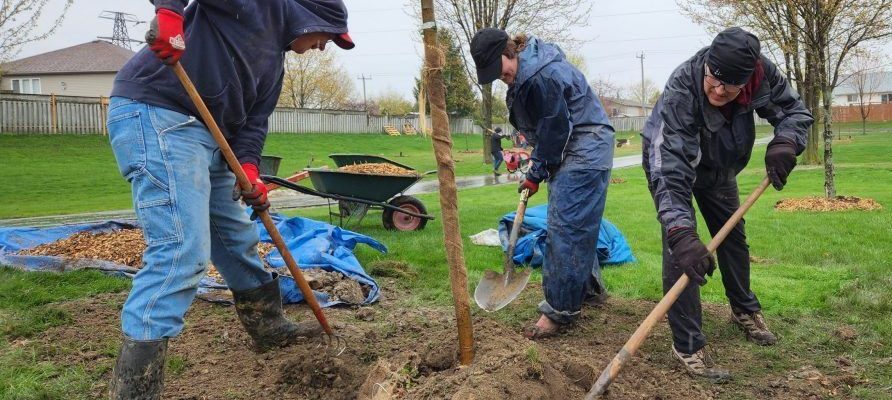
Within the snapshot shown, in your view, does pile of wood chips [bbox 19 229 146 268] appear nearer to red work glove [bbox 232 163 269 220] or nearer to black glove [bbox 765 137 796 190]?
red work glove [bbox 232 163 269 220]

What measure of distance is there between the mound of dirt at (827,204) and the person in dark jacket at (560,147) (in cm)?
683

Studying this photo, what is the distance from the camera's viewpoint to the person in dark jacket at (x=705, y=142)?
3.04 meters

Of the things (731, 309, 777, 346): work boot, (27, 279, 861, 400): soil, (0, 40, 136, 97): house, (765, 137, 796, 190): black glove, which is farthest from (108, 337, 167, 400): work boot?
(0, 40, 136, 97): house

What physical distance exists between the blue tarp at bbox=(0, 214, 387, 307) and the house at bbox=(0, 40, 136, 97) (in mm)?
33974

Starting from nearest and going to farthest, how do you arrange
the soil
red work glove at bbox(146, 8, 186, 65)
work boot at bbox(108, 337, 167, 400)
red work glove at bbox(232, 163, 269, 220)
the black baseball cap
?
red work glove at bbox(146, 8, 186, 65), work boot at bbox(108, 337, 167, 400), the soil, red work glove at bbox(232, 163, 269, 220), the black baseball cap

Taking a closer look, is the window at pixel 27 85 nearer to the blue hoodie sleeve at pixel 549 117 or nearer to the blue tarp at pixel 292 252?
the blue tarp at pixel 292 252

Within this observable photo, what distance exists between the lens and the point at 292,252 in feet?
18.3

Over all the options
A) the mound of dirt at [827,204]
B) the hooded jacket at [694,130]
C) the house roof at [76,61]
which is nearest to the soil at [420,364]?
the hooded jacket at [694,130]

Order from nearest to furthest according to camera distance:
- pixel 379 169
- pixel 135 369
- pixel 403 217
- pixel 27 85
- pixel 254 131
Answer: pixel 135 369 → pixel 254 131 → pixel 403 217 → pixel 379 169 → pixel 27 85

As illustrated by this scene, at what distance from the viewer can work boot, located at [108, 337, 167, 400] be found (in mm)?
2494

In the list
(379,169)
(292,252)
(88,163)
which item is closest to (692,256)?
(292,252)

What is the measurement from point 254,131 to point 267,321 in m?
1.04

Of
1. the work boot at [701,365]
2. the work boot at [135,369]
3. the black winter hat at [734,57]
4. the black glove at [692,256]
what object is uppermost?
→ the black winter hat at [734,57]

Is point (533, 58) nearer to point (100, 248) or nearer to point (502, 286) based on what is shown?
point (502, 286)
